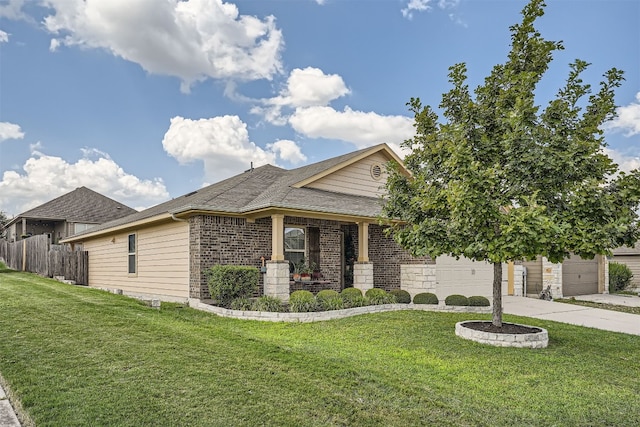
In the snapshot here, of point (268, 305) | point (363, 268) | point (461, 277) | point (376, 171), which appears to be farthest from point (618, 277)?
point (268, 305)

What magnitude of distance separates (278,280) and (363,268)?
9.63 feet

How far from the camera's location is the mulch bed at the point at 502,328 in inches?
296

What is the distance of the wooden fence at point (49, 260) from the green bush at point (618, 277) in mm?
22915

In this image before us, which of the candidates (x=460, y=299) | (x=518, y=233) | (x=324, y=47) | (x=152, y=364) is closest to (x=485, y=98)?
(x=518, y=233)

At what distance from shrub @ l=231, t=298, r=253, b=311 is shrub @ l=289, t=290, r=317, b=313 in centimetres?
94

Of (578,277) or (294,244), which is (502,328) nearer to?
(294,244)

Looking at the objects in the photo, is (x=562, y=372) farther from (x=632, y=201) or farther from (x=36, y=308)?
(x=36, y=308)

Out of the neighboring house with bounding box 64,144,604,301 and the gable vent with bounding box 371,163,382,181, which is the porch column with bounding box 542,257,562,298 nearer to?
the neighboring house with bounding box 64,144,604,301

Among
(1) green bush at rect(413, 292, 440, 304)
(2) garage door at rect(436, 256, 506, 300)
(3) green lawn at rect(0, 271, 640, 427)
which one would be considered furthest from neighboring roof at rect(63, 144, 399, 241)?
(3) green lawn at rect(0, 271, 640, 427)

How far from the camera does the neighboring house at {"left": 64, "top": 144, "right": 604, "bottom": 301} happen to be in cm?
1114

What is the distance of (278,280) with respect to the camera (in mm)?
10797

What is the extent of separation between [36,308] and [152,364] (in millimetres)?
5731

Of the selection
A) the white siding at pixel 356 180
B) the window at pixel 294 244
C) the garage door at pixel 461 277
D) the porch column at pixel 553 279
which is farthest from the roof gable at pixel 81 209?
the porch column at pixel 553 279

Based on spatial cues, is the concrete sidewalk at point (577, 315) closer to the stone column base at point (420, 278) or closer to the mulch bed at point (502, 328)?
the stone column base at point (420, 278)
